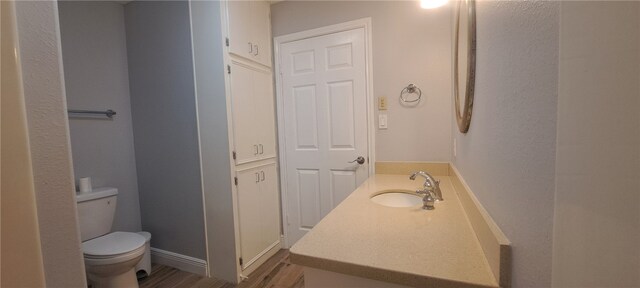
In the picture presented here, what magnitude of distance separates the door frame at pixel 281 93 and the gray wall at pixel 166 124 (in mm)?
736

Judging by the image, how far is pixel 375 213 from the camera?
42.2 inches

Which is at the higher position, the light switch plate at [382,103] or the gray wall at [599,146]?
the light switch plate at [382,103]

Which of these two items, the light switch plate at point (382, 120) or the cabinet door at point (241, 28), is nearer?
the cabinet door at point (241, 28)

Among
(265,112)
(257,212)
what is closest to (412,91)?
(265,112)

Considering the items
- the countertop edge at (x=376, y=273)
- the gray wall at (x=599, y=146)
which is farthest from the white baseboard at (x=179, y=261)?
the gray wall at (x=599, y=146)

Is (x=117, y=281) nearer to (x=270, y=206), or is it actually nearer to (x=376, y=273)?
(x=270, y=206)

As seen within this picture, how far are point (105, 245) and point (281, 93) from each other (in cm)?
175

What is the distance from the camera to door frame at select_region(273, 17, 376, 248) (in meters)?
2.09

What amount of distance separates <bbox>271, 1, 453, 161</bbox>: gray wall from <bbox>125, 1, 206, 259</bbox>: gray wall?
4.33ft

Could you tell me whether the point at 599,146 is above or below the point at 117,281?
above

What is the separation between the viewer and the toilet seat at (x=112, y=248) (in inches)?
63.5

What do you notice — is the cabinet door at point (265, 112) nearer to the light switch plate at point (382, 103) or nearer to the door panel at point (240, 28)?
the door panel at point (240, 28)

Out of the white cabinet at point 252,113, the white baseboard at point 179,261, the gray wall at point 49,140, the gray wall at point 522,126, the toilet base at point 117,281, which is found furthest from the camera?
the white baseboard at point 179,261

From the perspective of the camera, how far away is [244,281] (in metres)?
1.95
